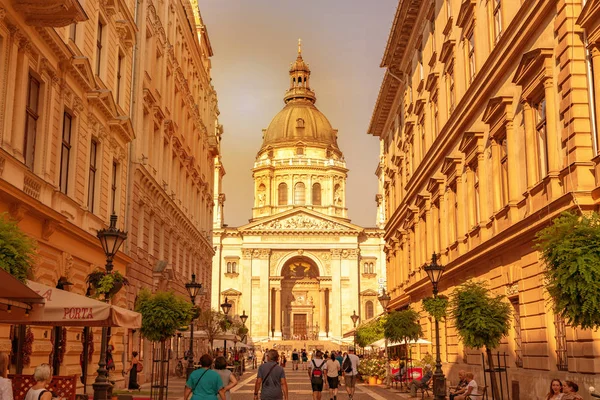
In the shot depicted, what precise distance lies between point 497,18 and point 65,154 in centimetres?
1287

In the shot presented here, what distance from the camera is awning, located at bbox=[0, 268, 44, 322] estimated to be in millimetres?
9711

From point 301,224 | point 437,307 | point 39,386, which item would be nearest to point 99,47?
point 437,307

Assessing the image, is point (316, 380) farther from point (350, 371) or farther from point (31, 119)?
point (31, 119)

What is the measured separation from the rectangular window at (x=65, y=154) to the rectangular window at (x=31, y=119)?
2.28 meters

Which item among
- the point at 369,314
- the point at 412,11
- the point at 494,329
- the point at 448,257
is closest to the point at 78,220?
the point at 494,329

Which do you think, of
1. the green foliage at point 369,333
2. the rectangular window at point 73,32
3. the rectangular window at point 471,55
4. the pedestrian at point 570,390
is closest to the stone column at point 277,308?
the green foliage at point 369,333

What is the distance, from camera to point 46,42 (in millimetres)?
18422

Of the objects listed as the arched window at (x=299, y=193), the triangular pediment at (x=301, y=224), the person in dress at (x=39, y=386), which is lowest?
the person in dress at (x=39, y=386)

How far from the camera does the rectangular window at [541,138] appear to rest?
18750 mm

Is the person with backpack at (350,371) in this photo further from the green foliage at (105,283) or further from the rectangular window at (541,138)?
the green foliage at (105,283)

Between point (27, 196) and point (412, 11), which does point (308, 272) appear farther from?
point (27, 196)

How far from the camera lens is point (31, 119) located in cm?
1823

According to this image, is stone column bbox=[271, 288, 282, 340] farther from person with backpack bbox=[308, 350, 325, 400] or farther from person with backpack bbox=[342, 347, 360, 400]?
person with backpack bbox=[308, 350, 325, 400]

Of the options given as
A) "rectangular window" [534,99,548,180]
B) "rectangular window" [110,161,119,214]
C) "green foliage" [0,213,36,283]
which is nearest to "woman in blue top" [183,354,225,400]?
"green foliage" [0,213,36,283]
